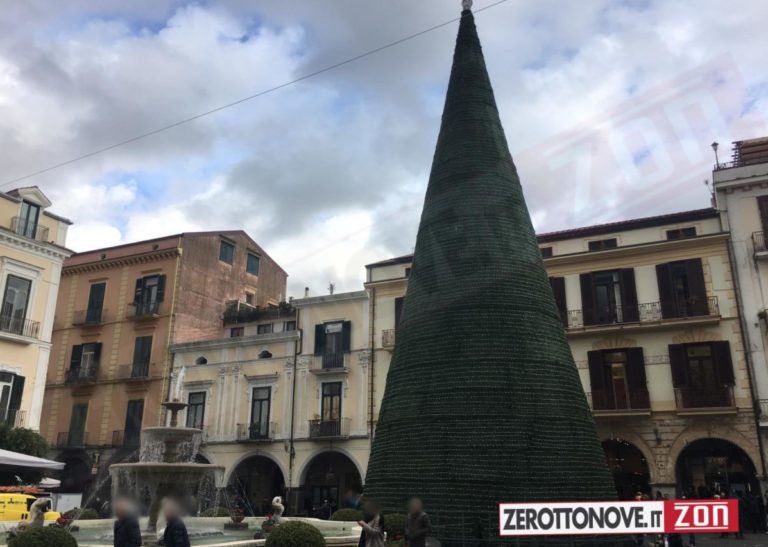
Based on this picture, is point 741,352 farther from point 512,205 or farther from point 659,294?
point 512,205

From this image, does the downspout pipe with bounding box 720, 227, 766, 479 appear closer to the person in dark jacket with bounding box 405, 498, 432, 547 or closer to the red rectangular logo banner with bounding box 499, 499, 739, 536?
the red rectangular logo banner with bounding box 499, 499, 739, 536

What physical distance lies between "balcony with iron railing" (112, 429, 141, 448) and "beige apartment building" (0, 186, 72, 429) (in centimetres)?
753

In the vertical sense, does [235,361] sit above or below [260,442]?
above

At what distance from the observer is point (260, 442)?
1254 inches

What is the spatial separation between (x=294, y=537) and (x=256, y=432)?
78.1 feet

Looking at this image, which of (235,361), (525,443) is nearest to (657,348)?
(525,443)

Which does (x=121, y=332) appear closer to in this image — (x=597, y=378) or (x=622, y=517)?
(x=597, y=378)

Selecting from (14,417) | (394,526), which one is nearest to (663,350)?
(394,526)

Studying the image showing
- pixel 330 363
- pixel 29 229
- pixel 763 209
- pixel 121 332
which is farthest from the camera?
pixel 121 332

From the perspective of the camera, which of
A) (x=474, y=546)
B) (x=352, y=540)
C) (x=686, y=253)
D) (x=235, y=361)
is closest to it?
(x=474, y=546)

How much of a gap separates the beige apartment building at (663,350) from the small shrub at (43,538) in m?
20.7

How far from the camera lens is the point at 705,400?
2392 cm

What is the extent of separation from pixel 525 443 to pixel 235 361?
25.5 meters

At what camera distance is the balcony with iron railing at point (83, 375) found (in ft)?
120
